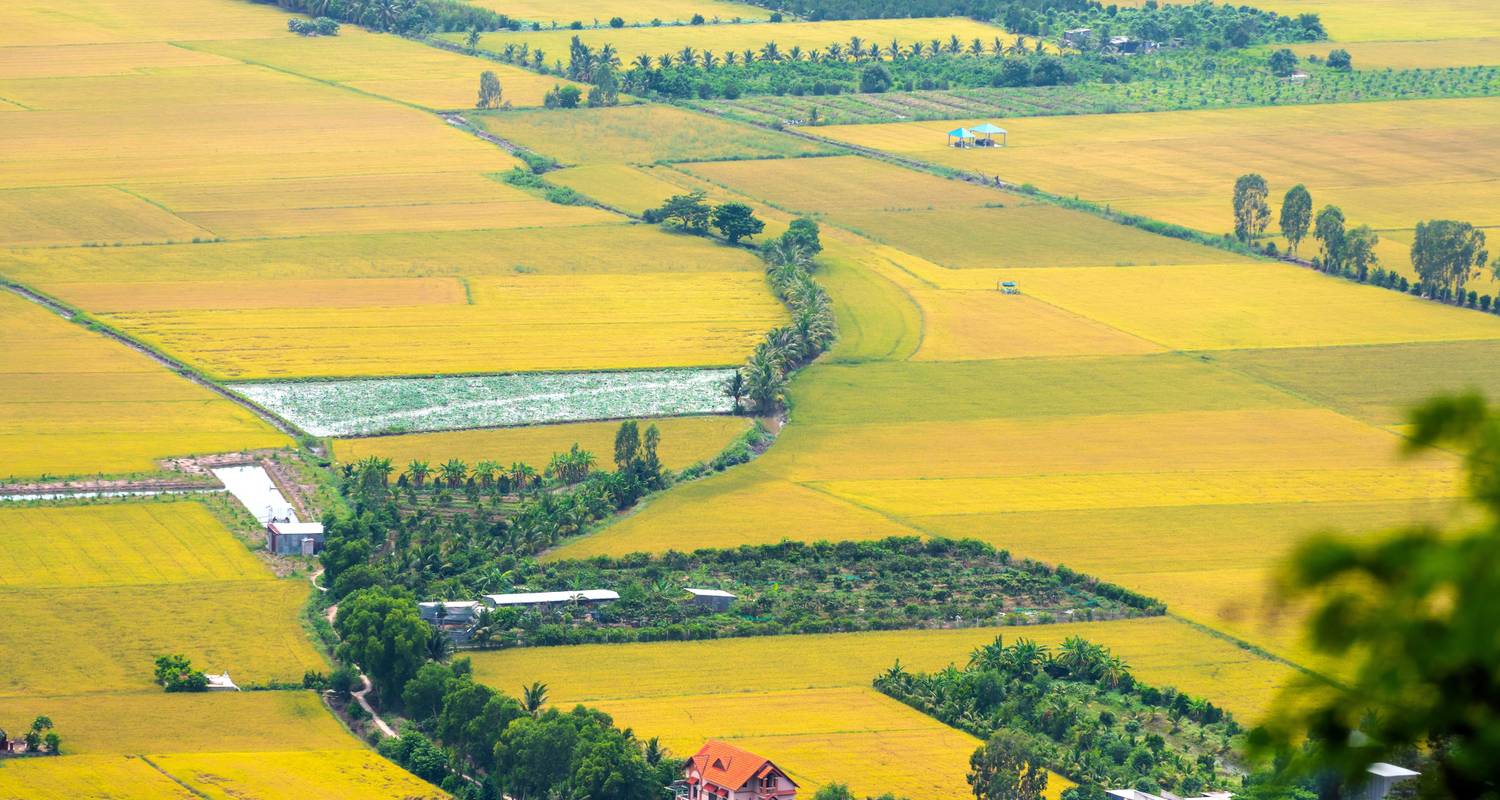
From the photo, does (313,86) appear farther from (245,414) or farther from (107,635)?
(107,635)

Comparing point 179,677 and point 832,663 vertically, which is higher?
point 832,663

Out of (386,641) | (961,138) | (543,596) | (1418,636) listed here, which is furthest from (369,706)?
(961,138)

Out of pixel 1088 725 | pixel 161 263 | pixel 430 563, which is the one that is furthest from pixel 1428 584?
pixel 161 263

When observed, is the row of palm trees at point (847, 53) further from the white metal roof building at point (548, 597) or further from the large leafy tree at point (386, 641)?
the large leafy tree at point (386, 641)

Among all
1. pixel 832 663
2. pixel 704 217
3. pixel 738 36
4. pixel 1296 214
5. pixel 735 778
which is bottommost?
pixel 832 663

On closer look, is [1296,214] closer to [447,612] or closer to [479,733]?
[447,612]

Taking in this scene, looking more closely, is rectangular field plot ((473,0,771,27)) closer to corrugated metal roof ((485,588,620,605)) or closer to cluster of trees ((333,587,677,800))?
corrugated metal roof ((485,588,620,605))
